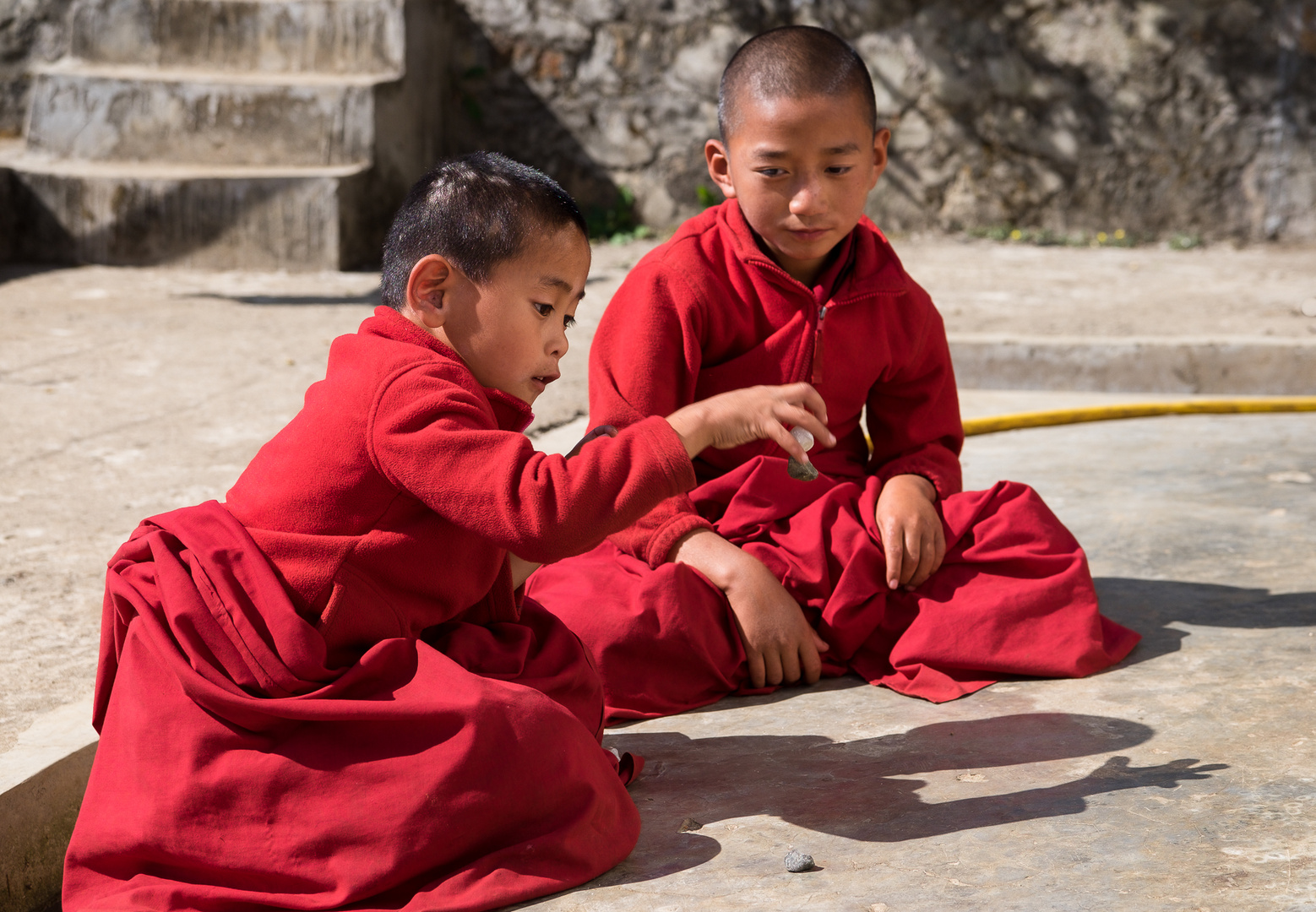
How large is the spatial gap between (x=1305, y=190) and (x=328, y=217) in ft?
17.7

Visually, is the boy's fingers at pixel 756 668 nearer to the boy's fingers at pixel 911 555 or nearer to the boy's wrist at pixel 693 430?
the boy's fingers at pixel 911 555

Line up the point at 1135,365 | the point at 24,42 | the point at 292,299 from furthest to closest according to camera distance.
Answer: the point at 24,42, the point at 292,299, the point at 1135,365

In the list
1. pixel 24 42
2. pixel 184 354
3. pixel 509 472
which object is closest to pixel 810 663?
pixel 509 472

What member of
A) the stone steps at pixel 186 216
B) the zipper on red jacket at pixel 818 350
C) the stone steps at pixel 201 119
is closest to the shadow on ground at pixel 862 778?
the zipper on red jacket at pixel 818 350

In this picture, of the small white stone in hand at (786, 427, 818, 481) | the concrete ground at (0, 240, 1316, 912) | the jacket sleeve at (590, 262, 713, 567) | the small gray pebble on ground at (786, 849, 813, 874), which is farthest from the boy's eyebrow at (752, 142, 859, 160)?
the small gray pebble on ground at (786, 849, 813, 874)

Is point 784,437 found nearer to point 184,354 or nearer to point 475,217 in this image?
point 475,217

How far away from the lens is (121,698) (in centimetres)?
170

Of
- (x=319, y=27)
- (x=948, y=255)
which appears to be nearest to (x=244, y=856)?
(x=948, y=255)

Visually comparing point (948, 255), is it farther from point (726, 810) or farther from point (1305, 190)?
point (726, 810)

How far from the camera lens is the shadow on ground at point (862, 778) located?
1.81 meters

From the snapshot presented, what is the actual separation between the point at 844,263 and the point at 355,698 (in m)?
1.35

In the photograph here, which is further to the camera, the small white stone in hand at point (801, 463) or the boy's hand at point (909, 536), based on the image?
the boy's hand at point (909, 536)

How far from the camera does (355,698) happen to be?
1.68 m

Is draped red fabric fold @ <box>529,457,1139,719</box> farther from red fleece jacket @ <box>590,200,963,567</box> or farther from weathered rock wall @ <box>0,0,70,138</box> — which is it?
weathered rock wall @ <box>0,0,70,138</box>
